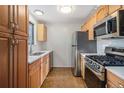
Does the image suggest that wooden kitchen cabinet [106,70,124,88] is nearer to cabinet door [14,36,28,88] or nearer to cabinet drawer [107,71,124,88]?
cabinet drawer [107,71,124,88]

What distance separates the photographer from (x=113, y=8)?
106 inches

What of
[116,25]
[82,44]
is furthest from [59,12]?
[116,25]

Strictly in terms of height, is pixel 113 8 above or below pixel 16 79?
above

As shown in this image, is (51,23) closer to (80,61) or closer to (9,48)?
(80,61)

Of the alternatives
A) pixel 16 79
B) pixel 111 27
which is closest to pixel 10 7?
pixel 16 79

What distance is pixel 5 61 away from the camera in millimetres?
1432

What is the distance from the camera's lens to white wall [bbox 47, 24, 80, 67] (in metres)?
7.37

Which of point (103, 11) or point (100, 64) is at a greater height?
point (103, 11)

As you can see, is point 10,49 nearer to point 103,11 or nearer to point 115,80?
point 115,80

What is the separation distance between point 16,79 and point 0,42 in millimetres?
561

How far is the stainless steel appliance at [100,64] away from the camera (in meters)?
2.28

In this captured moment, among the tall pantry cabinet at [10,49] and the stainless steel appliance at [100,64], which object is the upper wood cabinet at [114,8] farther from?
the tall pantry cabinet at [10,49]

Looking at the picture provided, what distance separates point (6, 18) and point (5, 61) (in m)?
0.37

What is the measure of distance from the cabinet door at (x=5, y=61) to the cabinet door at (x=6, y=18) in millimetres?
65
